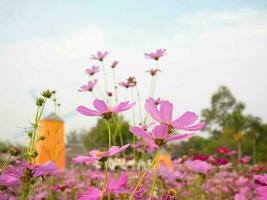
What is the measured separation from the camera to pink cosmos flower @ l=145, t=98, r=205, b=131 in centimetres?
75

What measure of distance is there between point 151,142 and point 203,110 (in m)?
31.2

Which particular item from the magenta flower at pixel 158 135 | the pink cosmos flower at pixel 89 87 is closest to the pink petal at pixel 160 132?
the magenta flower at pixel 158 135

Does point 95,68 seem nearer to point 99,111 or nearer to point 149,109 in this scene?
point 99,111

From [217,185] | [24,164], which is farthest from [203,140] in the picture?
[24,164]

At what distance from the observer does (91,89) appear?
192 centimetres

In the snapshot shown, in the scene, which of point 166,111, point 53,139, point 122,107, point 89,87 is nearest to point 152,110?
point 166,111

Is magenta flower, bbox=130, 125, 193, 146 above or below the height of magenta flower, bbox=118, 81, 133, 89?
below

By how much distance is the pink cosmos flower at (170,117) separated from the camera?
0.75m

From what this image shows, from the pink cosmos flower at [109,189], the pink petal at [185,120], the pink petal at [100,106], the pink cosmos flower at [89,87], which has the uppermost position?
the pink cosmos flower at [89,87]

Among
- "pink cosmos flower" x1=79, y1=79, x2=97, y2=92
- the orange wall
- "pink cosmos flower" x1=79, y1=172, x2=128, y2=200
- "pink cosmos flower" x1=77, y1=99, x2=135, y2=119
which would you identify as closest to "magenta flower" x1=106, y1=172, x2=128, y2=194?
"pink cosmos flower" x1=79, y1=172, x2=128, y2=200

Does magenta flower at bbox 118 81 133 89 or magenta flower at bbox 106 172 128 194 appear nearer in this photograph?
magenta flower at bbox 106 172 128 194

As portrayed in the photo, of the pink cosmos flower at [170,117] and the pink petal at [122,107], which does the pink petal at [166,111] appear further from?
the pink petal at [122,107]

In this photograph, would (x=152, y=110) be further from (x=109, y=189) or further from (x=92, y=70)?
(x=92, y=70)

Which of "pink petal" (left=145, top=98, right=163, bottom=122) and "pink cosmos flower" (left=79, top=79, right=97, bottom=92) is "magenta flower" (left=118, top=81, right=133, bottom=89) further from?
"pink petal" (left=145, top=98, right=163, bottom=122)
